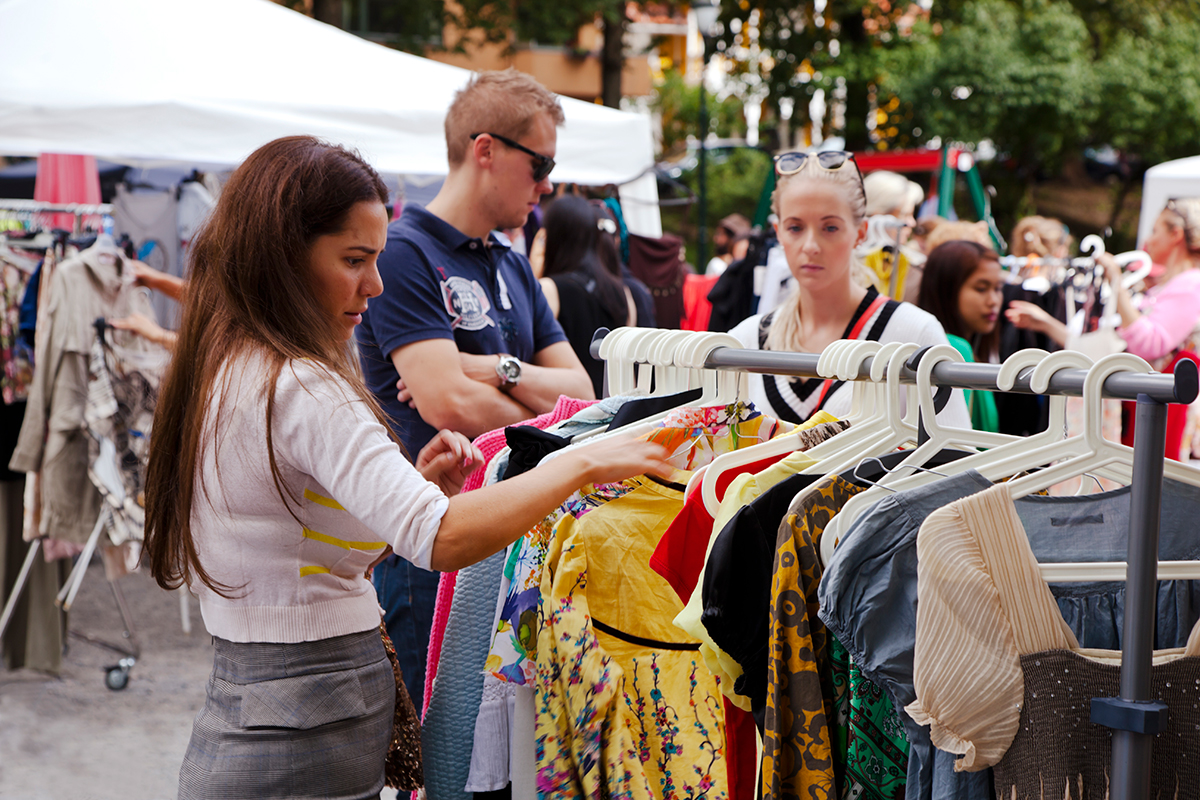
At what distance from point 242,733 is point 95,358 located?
336 cm

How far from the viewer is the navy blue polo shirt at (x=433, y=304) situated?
237 centimetres

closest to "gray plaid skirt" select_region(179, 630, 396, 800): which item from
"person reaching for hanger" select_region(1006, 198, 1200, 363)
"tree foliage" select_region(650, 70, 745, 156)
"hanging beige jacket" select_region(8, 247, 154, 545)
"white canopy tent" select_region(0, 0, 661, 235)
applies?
"white canopy tent" select_region(0, 0, 661, 235)

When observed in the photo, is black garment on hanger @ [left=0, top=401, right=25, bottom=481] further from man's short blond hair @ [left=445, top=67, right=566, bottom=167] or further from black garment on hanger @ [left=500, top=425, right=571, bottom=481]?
black garment on hanger @ [left=500, top=425, right=571, bottom=481]

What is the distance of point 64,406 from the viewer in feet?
14.0

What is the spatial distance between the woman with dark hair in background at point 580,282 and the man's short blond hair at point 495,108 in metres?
1.85

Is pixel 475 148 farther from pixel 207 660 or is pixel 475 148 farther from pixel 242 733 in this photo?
pixel 207 660

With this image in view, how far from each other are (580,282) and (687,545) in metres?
2.94

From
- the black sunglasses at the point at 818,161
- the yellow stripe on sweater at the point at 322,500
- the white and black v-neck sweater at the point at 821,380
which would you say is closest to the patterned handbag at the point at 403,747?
the yellow stripe on sweater at the point at 322,500

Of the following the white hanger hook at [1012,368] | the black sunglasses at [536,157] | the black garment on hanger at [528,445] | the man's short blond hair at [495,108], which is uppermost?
the man's short blond hair at [495,108]

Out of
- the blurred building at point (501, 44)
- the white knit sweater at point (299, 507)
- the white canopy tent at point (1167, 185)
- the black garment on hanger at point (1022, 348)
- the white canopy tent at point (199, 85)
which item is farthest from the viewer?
the blurred building at point (501, 44)

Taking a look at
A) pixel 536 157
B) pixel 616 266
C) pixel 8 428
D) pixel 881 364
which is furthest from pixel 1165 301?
pixel 8 428

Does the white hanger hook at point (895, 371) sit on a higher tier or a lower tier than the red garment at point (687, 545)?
higher

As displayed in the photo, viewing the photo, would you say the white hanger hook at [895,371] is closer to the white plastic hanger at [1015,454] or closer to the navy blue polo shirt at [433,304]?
the white plastic hanger at [1015,454]

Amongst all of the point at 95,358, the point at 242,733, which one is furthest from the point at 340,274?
the point at 95,358
